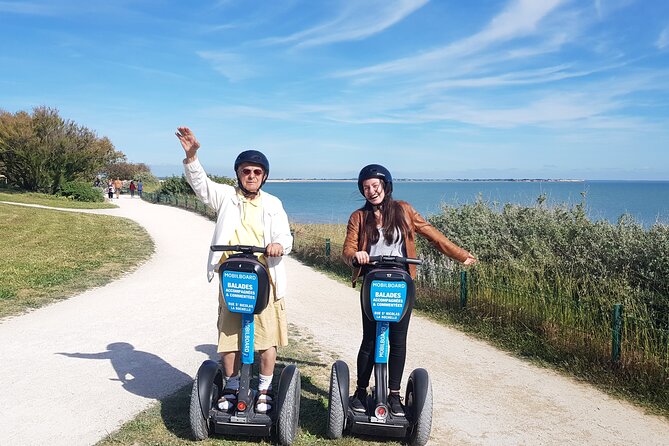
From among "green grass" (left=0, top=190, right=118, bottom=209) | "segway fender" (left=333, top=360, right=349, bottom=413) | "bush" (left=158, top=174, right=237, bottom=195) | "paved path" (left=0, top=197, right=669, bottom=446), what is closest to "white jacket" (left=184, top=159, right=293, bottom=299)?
"segway fender" (left=333, top=360, right=349, bottom=413)

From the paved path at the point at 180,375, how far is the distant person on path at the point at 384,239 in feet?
2.42

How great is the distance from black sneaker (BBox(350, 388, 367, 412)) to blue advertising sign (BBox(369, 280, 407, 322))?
71cm

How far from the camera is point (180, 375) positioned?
17.1ft

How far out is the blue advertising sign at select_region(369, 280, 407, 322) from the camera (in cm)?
356

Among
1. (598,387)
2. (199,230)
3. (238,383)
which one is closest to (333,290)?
(598,387)

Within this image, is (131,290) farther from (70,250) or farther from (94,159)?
(94,159)

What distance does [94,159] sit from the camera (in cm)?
3559

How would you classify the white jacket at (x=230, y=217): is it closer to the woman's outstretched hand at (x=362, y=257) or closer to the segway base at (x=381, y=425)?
A: the woman's outstretched hand at (x=362, y=257)

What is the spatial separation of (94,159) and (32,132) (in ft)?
12.8

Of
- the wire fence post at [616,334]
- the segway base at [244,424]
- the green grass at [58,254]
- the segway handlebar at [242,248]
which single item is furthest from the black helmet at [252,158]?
the green grass at [58,254]

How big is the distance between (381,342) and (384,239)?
722 millimetres

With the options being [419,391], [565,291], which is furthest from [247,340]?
[565,291]

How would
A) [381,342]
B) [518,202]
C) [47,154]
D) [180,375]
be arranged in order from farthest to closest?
[47,154] → [518,202] → [180,375] → [381,342]

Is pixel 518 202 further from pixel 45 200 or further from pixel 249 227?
pixel 45 200
